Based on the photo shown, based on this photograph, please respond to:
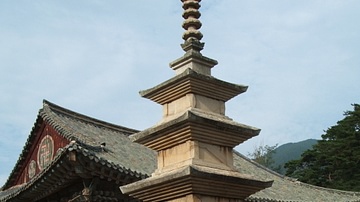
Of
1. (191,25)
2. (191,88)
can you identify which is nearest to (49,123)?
(191,25)

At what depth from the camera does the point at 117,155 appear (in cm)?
1370

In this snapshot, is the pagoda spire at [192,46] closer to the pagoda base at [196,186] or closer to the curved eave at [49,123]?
the pagoda base at [196,186]

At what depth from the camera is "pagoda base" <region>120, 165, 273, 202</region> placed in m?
5.79

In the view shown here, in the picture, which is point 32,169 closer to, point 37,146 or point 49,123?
point 37,146

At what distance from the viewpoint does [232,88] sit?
677 cm

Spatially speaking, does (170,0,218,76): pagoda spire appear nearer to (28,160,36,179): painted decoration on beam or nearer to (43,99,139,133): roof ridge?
(43,99,139,133): roof ridge

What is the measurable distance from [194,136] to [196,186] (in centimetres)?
64

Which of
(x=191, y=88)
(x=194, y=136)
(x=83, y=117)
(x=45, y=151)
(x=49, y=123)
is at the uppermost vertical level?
(x=83, y=117)

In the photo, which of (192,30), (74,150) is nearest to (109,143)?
(74,150)

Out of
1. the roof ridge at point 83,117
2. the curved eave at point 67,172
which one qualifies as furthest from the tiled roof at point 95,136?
the curved eave at point 67,172

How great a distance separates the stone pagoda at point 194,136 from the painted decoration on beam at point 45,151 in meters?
10.1

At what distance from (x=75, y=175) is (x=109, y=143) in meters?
3.87

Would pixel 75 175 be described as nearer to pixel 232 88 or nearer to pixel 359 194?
pixel 232 88

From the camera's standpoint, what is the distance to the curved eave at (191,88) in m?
6.42
